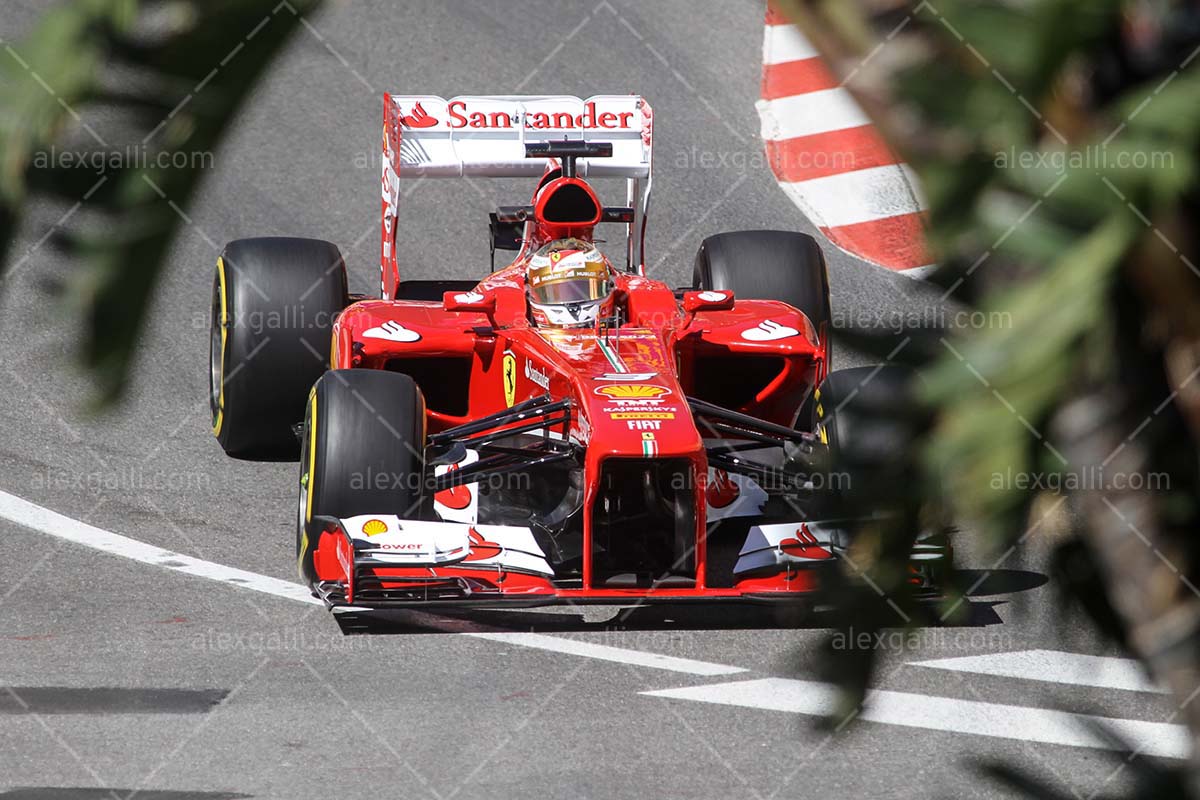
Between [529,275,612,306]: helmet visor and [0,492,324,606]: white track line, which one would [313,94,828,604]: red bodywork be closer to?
[529,275,612,306]: helmet visor

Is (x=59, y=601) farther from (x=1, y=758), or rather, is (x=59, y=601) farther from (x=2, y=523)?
(x=1, y=758)

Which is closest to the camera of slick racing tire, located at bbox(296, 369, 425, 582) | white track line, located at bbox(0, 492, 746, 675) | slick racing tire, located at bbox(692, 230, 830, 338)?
white track line, located at bbox(0, 492, 746, 675)

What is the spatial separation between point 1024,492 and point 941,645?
527cm

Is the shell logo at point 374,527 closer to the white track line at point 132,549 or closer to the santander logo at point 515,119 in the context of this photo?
the white track line at point 132,549

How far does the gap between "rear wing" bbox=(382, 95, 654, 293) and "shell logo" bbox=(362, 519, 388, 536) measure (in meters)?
2.38

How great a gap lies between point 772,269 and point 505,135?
4.79 feet

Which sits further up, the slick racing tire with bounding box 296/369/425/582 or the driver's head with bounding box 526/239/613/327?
the driver's head with bounding box 526/239/613/327

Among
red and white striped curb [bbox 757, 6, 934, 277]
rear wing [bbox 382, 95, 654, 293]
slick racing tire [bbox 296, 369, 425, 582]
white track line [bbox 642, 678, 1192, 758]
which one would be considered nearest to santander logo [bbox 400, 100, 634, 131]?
rear wing [bbox 382, 95, 654, 293]

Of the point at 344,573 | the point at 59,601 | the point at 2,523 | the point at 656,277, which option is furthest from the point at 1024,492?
the point at 656,277

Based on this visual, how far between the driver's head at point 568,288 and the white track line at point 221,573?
1.49 m

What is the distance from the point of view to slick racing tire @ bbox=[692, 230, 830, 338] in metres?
8.09

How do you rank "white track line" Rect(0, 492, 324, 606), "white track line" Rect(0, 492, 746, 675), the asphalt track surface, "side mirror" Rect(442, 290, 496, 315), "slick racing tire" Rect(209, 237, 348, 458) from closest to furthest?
the asphalt track surface → "white track line" Rect(0, 492, 746, 675) → "white track line" Rect(0, 492, 324, 606) → "side mirror" Rect(442, 290, 496, 315) → "slick racing tire" Rect(209, 237, 348, 458)

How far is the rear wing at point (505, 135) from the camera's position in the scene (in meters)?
7.94

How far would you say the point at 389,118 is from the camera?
789cm
